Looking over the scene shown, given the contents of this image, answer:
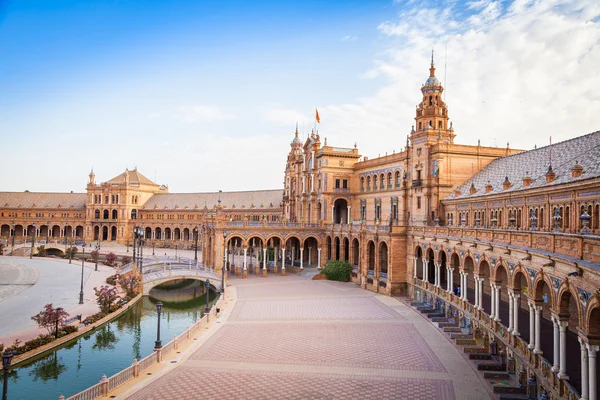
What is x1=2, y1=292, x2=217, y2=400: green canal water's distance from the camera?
80.2ft

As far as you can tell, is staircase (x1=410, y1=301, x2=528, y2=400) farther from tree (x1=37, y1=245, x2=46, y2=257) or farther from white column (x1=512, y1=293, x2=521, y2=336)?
tree (x1=37, y1=245, x2=46, y2=257)

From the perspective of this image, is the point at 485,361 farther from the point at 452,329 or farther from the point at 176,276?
the point at 176,276

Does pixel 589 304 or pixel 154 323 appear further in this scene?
pixel 154 323

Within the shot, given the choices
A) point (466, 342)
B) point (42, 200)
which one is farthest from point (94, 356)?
point (42, 200)

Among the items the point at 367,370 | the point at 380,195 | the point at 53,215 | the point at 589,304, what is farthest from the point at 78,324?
the point at 53,215

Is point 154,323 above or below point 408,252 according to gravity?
below

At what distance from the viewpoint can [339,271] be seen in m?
54.0

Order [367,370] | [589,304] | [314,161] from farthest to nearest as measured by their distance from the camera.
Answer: [314,161]
[367,370]
[589,304]

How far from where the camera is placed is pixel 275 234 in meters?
60.6

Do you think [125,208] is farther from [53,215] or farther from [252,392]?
[252,392]

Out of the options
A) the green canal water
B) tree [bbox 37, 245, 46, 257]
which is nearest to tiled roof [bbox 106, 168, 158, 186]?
tree [bbox 37, 245, 46, 257]

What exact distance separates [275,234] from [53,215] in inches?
2734

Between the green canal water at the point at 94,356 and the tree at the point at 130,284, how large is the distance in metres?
3.09

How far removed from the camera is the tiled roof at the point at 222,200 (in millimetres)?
97188
